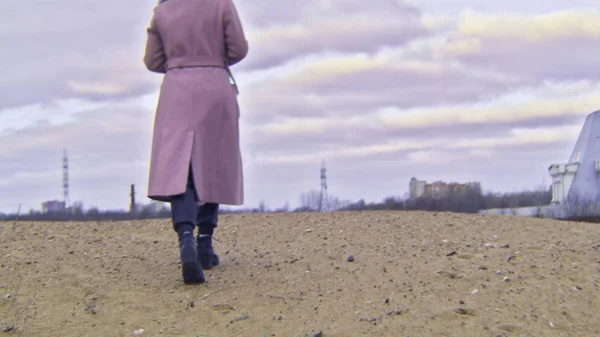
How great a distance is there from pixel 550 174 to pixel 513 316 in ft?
35.6

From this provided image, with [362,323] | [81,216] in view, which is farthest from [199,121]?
[81,216]

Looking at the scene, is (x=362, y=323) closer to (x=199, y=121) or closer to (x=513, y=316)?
(x=513, y=316)

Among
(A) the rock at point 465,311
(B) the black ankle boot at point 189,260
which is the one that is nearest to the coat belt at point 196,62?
(B) the black ankle boot at point 189,260

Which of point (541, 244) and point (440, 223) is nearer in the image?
point (541, 244)

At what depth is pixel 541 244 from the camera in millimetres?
8055

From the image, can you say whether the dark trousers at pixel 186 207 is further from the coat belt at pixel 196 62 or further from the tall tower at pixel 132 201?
the tall tower at pixel 132 201

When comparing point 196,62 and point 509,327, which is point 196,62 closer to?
point 196,62

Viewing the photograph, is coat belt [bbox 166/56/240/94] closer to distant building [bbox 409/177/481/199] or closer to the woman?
the woman

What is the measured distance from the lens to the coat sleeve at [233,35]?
705cm

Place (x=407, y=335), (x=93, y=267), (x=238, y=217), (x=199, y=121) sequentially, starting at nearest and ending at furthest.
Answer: (x=407, y=335), (x=199, y=121), (x=93, y=267), (x=238, y=217)

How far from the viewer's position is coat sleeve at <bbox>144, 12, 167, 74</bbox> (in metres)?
7.25

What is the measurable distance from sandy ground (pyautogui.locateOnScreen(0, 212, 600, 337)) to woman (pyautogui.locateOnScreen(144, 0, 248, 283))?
0.63 meters

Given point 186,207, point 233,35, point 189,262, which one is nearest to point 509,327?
point 189,262

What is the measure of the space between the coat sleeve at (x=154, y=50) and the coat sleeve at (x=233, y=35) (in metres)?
0.59
